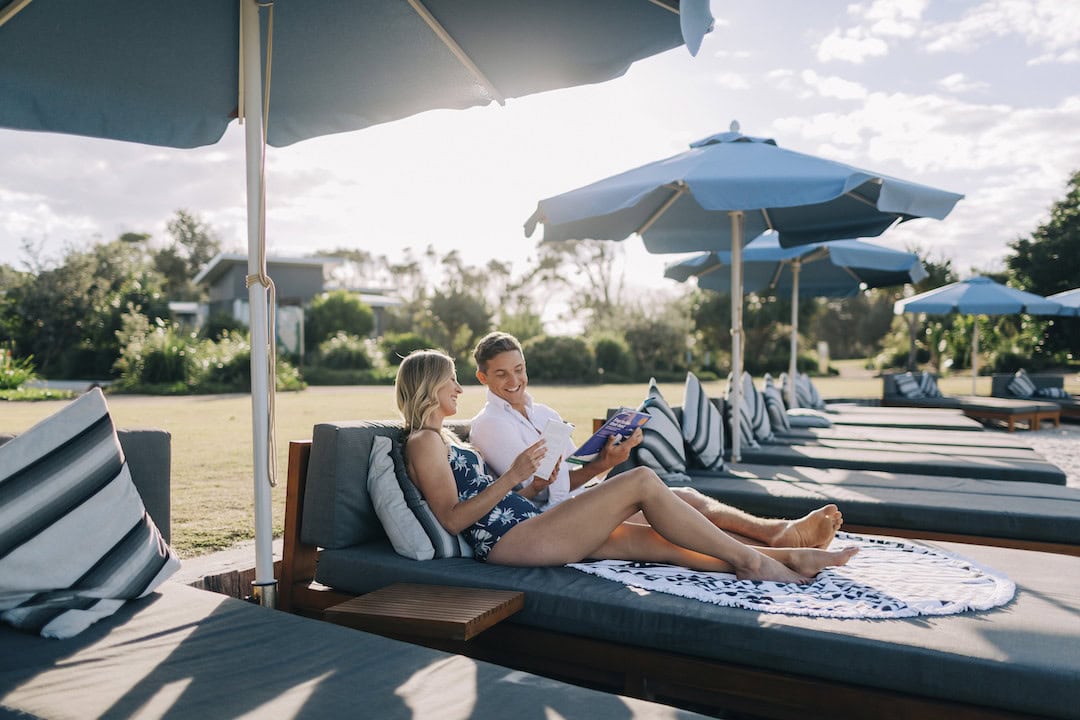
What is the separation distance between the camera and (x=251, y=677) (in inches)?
66.7

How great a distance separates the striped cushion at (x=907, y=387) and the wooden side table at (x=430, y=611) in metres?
11.2

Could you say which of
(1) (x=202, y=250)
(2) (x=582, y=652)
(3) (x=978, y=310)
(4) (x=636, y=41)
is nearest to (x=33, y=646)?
(2) (x=582, y=652)

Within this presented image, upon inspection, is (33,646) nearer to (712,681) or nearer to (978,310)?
(712,681)

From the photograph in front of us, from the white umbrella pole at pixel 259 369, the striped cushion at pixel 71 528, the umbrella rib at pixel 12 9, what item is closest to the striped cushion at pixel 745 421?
the white umbrella pole at pixel 259 369

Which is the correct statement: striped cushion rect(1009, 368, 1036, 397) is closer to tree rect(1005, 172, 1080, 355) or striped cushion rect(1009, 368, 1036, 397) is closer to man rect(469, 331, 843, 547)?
tree rect(1005, 172, 1080, 355)

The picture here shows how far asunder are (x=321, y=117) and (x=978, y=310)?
39.8 feet

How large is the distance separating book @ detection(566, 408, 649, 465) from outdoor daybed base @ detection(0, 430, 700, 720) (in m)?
1.25

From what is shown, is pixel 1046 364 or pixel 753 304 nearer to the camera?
pixel 1046 364

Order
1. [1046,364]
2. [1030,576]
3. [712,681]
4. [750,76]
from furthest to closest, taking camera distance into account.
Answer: [1046,364]
[750,76]
[1030,576]
[712,681]

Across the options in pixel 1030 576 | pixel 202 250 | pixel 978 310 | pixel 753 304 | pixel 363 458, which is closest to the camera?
pixel 1030 576

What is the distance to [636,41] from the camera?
8.58 ft

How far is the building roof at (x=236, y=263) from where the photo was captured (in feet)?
86.7

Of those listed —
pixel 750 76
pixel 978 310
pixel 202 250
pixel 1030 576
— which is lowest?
pixel 1030 576

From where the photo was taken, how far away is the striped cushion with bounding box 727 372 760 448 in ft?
17.9
